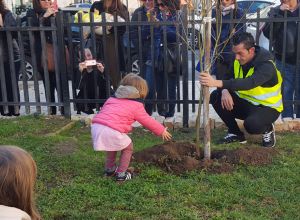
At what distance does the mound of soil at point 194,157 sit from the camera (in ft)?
14.8

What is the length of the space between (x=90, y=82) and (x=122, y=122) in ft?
7.99

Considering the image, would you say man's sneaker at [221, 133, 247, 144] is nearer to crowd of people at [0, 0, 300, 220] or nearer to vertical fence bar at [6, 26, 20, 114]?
Result: crowd of people at [0, 0, 300, 220]

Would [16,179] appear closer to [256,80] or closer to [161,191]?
[161,191]

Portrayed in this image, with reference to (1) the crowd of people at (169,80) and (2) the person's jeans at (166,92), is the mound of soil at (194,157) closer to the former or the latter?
(1) the crowd of people at (169,80)

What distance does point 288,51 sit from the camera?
600 cm

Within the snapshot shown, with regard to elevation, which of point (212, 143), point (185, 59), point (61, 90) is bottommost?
point (212, 143)

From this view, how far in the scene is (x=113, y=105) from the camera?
426cm

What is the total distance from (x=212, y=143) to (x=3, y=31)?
3.24m

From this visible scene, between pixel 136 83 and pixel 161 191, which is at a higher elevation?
pixel 136 83

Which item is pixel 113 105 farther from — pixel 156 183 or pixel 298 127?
pixel 298 127

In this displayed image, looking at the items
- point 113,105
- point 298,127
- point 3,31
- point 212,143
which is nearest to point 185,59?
point 212,143

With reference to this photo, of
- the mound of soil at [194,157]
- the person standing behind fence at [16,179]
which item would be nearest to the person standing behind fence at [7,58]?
the mound of soil at [194,157]

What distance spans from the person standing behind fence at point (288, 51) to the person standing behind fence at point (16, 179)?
14.2 feet

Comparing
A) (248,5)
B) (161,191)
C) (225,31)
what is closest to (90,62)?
(225,31)
